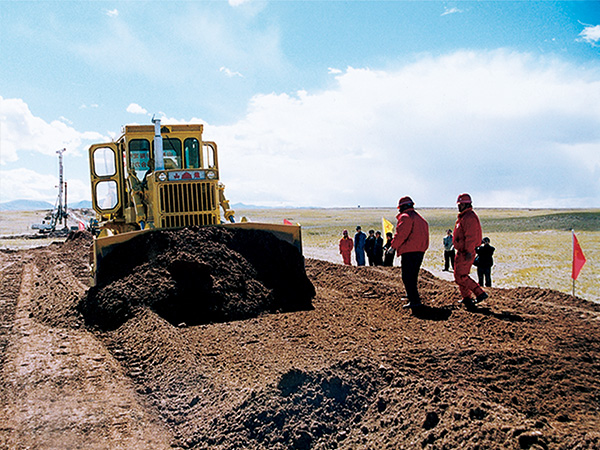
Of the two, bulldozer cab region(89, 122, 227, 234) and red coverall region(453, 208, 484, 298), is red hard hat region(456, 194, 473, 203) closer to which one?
red coverall region(453, 208, 484, 298)

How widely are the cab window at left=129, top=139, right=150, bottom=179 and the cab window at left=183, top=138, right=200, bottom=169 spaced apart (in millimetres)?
846

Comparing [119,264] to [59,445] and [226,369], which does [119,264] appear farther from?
[59,445]

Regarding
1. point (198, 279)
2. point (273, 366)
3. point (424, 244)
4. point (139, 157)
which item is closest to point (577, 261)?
point (424, 244)

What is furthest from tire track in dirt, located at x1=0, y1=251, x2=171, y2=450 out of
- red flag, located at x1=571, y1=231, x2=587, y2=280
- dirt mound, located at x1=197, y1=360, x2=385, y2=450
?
red flag, located at x1=571, y1=231, x2=587, y2=280

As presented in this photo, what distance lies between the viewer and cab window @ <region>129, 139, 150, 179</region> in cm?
1044

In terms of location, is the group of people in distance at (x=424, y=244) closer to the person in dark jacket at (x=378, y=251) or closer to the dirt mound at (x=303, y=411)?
the dirt mound at (x=303, y=411)

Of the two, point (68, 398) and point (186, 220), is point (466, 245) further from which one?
point (68, 398)

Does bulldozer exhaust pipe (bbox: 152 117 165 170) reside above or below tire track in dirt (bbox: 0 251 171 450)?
above

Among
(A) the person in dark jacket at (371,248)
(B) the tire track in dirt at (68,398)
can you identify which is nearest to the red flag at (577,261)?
(A) the person in dark jacket at (371,248)

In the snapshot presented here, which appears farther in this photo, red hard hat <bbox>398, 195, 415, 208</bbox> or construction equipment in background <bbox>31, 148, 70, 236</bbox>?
construction equipment in background <bbox>31, 148, 70, 236</bbox>

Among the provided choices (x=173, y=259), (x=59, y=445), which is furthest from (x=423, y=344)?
(x=173, y=259)

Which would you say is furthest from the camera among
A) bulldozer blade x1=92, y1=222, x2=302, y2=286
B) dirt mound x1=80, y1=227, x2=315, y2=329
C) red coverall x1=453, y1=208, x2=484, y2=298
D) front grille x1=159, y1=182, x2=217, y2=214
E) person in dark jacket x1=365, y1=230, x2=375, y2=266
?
person in dark jacket x1=365, y1=230, x2=375, y2=266

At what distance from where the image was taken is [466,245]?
7520 mm

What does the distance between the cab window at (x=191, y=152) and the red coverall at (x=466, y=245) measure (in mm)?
6051
